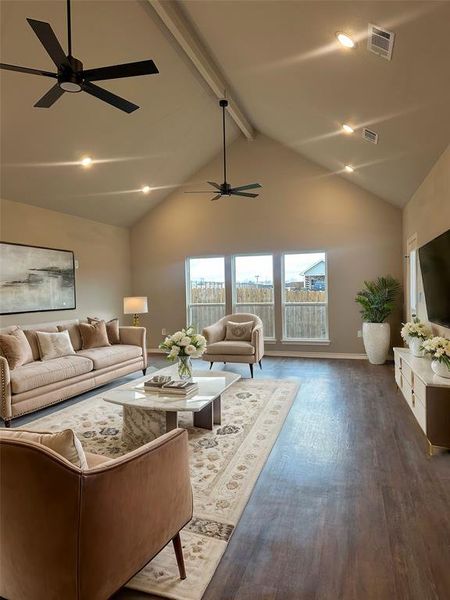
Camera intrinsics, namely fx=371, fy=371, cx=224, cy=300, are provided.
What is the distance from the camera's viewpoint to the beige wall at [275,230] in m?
6.80

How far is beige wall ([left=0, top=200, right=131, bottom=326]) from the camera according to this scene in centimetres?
552

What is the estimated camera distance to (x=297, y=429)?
11.7 feet

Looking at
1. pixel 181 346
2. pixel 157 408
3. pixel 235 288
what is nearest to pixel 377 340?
pixel 235 288

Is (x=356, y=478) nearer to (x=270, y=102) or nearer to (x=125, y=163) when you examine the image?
(x=270, y=102)

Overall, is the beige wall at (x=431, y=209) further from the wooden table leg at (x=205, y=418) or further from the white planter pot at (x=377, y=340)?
the wooden table leg at (x=205, y=418)

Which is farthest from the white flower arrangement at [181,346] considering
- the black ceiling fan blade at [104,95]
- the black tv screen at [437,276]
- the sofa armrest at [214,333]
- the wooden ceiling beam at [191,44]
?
the wooden ceiling beam at [191,44]

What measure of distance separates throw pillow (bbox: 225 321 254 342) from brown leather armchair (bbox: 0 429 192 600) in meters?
4.64

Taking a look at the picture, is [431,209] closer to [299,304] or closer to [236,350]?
[236,350]

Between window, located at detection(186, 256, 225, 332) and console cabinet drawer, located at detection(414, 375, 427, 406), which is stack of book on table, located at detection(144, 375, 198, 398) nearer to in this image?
console cabinet drawer, located at detection(414, 375, 427, 406)

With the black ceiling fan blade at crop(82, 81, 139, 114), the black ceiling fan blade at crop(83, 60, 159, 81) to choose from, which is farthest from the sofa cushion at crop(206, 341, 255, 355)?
the black ceiling fan blade at crop(83, 60, 159, 81)

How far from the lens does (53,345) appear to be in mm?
4828

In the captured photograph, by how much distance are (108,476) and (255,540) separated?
3.75ft

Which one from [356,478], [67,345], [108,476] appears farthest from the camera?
[67,345]

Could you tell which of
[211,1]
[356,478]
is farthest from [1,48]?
[356,478]
